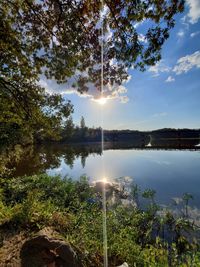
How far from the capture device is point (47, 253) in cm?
416

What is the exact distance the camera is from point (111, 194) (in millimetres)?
11836

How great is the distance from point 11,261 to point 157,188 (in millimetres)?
10719

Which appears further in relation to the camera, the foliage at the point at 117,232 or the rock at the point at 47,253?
the foliage at the point at 117,232

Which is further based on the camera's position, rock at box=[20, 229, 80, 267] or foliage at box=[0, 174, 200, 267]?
foliage at box=[0, 174, 200, 267]

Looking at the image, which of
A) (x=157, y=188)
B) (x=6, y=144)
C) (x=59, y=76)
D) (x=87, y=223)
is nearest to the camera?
(x=87, y=223)

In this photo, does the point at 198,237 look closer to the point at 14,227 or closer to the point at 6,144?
the point at 14,227

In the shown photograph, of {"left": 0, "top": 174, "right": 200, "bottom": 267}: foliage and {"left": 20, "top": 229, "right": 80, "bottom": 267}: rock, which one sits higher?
{"left": 20, "top": 229, "right": 80, "bottom": 267}: rock

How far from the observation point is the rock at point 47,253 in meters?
4.01

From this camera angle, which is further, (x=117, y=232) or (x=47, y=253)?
(x=117, y=232)

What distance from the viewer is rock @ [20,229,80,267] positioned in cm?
401

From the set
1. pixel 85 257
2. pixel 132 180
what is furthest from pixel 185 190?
pixel 85 257

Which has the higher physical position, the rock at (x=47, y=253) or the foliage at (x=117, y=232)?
the rock at (x=47, y=253)

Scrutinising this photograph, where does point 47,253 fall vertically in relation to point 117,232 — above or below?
above

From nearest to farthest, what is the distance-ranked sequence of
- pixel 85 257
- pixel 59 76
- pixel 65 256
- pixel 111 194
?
pixel 65 256 < pixel 85 257 < pixel 59 76 < pixel 111 194
